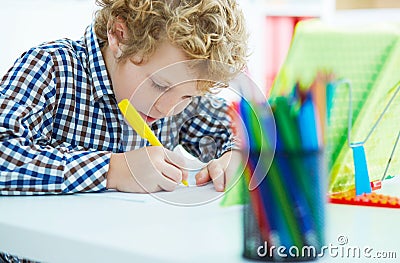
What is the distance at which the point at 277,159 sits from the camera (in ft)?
1.74

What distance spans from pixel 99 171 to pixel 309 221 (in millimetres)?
426

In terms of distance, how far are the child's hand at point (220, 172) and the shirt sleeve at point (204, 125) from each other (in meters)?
0.24

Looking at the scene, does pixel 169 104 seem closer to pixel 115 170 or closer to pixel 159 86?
pixel 159 86

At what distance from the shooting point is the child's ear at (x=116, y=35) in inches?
43.3

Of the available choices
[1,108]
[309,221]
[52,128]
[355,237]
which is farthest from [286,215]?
[52,128]

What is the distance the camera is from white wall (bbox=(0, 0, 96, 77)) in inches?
50.9

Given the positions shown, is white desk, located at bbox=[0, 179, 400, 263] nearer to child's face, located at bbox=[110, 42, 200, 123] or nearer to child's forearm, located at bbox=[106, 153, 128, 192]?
child's forearm, located at bbox=[106, 153, 128, 192]

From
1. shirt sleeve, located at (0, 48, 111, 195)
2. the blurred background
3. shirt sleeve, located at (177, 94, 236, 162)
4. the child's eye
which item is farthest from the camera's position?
the blurred background

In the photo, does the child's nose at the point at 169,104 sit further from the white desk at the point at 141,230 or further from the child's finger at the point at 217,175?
the white desk at the point at 141,230

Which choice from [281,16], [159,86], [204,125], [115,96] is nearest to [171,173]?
[159,86]

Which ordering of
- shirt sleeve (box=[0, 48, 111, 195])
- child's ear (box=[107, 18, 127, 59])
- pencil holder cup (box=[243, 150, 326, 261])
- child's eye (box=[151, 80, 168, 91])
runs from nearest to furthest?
pencil holder cup (box=[243, 150, 326, 261])
shirt sleeve (box=[0, 48, 111, 195])
child's eye (box=[151, 80, 168, 91])
child's ear (box=[107, 18, 127, 59])

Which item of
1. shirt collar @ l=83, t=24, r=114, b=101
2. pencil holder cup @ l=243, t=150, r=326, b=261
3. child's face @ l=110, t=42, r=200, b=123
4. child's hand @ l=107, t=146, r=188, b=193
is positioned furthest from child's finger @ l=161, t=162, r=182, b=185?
pencil holder cup @ l=243, t=150, r=326, b=261

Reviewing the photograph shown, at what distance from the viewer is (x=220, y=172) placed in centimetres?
93

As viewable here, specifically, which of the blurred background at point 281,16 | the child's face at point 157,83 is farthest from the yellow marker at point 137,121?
the blurred background at point 281,16
